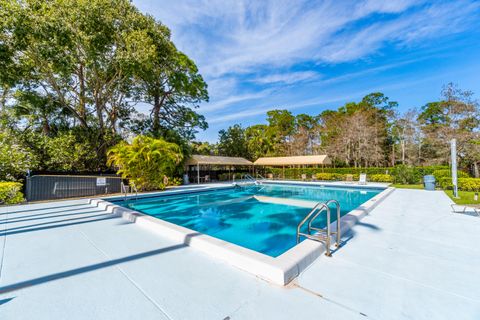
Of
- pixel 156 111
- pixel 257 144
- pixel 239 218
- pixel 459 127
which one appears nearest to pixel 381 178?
pixel 459 127

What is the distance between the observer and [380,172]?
19531 millimetres

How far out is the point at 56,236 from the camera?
4.93 m

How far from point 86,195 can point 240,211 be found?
8.87 m

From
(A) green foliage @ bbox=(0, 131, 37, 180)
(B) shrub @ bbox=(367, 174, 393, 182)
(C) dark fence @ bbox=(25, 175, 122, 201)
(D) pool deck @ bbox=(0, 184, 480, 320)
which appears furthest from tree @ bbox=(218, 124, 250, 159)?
(D) pool deck @ bbox=(0, 184, 480, 320)

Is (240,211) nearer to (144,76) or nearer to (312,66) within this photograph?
(144,76)

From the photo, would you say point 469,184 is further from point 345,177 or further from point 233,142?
point 233,142

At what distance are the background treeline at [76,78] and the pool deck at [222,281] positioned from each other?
36.0 ft

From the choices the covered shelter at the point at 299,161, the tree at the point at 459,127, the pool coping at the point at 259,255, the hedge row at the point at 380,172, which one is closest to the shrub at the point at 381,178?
the hedge row at the point at 380,172

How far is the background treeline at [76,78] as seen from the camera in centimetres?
1111

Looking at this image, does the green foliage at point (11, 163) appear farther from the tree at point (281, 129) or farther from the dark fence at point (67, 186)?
the tree at point (281, 129)

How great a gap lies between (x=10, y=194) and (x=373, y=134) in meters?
32.5

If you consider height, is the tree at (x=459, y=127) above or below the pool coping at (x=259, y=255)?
above

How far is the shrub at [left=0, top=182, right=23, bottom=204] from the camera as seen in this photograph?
889 cm

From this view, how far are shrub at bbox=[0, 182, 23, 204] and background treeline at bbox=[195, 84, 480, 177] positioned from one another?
22227 millimetres
